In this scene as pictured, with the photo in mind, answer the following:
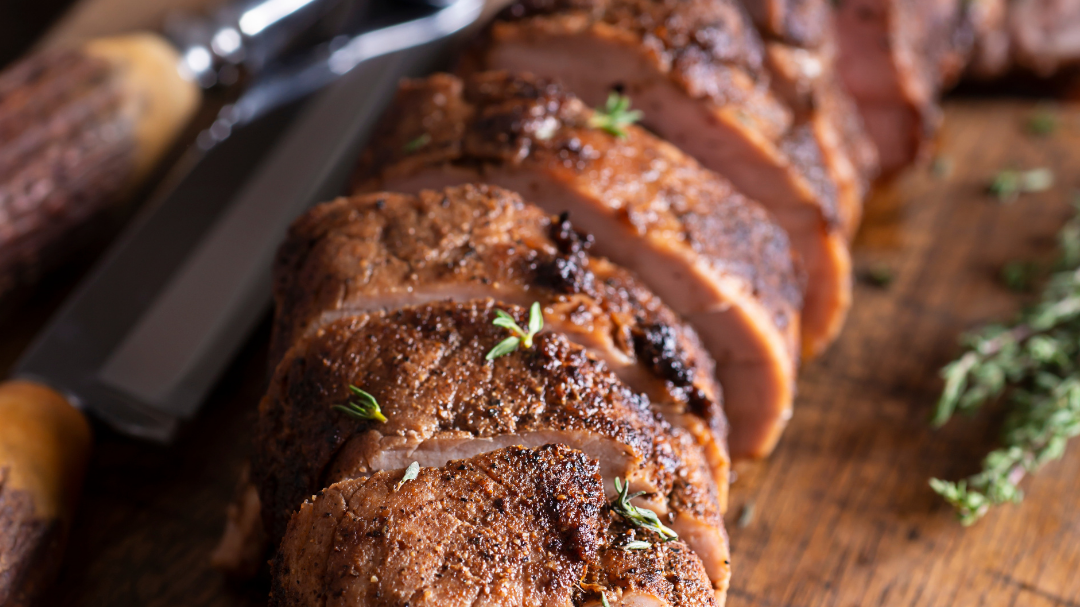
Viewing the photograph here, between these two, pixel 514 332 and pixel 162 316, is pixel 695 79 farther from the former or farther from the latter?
pixel 162 316

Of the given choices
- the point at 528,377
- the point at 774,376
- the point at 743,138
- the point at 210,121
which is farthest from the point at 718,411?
the point at 210,121

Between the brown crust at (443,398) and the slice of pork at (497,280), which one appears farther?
the slice of pork at (497,280)

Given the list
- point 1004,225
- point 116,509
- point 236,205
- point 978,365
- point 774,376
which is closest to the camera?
point 774,376

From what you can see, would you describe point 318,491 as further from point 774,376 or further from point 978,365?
point 978,365

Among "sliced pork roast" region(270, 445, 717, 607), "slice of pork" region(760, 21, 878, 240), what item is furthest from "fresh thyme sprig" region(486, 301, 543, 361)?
"slice of pork" region(760, 21, 878, 240)

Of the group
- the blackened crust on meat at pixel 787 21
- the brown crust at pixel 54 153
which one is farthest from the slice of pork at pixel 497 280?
the brown crust at pixel 54 153

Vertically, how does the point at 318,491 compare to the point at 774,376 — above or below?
above

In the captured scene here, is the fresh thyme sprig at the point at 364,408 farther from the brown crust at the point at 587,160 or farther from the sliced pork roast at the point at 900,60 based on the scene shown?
the sliced pork roast at the point at 900,60
